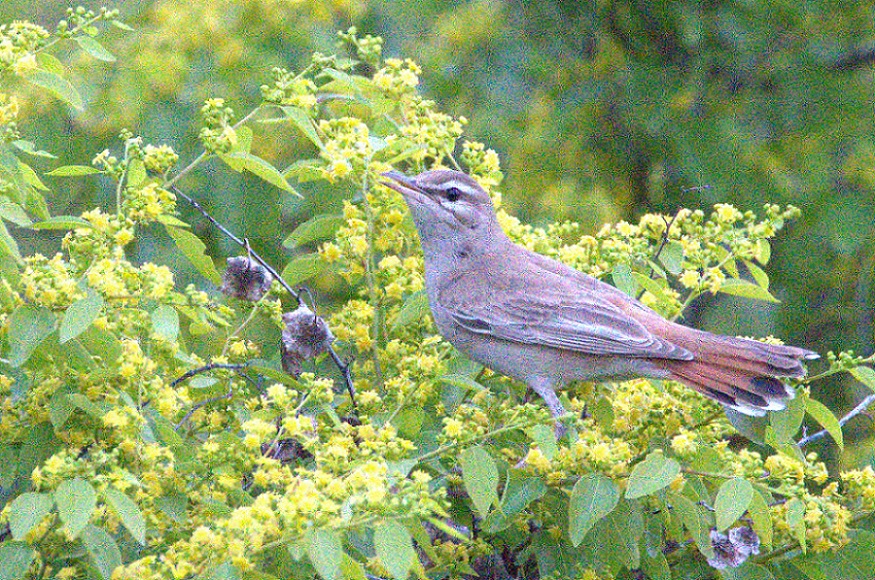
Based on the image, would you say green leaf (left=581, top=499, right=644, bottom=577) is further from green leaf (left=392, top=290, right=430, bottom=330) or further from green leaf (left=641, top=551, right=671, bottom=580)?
green leaf (left=392, top=290, right=430, bottom=330)

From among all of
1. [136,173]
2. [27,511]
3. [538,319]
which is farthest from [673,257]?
[27,511]

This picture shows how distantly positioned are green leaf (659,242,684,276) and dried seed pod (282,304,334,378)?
0.97 metres

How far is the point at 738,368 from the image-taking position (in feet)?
11.1

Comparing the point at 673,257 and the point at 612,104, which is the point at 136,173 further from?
the point at 612,104

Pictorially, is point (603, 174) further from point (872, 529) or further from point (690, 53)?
point (872, 529)

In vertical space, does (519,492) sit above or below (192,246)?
below

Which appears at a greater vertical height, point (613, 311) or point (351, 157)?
point (351, 157)

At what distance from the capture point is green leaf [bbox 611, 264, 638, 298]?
118 inches

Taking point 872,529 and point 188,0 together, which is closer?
point 872,529

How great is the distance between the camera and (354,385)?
3057 millimetres

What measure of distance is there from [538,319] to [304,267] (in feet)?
3.59

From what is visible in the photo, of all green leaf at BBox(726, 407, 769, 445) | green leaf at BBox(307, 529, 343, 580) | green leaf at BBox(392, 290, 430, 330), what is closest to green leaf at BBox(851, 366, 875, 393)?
green leaf at BBox(726, 407, 769, 445)

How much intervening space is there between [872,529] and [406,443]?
125 centimetres

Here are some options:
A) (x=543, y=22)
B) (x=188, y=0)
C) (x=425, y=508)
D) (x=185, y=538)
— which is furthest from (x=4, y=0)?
(x=425, y=508)
